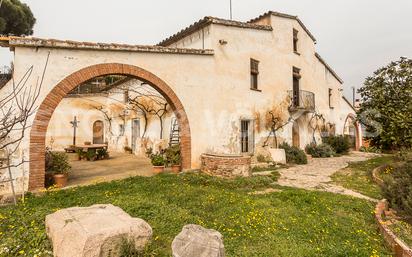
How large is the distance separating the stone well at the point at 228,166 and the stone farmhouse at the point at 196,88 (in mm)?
724

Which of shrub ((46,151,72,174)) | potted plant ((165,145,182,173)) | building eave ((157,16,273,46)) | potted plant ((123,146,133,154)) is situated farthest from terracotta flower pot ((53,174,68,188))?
potted plant ((123,146,133,154))

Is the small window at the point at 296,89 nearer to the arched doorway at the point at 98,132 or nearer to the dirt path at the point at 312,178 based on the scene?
the dirt path at the point at 312,178

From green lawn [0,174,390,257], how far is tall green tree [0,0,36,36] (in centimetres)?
2219

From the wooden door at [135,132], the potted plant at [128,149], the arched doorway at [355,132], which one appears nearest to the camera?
the wooden door at [135,132]

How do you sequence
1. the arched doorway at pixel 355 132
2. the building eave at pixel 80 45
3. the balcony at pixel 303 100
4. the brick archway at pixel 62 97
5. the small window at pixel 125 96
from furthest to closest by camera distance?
the arched doorway at pixel 355 132, the small window at pixel 125 96, the balcony at pixel 303 100, the brick archway at pixel 62 97, the building eave at pixel 80 45

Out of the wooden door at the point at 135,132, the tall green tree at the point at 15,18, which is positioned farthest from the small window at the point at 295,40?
the tall green tree at the point at 15,18

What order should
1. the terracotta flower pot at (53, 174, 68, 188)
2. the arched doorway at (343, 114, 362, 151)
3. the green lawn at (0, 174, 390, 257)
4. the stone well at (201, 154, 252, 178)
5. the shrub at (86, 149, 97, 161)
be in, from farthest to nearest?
the arched doorway at (343, 114, 362, 151) → the shrub at (86, 149, 97, 161) → the stone well at (201, 154, 252, 178) → the terracotta flower pot at (53, 174, 68, 188) → the green lawn at (0, 174, 390, 257)

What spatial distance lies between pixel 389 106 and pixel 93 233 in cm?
1194

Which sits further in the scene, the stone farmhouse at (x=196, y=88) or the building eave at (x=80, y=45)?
the stone farmhouse at (x=196, y=88)

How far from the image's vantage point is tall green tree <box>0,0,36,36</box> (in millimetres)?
22188

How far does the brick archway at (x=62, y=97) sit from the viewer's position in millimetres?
7633

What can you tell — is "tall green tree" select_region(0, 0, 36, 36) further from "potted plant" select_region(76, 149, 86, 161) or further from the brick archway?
the brick archway

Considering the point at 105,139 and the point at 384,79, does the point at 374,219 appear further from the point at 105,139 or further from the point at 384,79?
the point at 105,139

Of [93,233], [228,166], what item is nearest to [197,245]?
[93,233]
